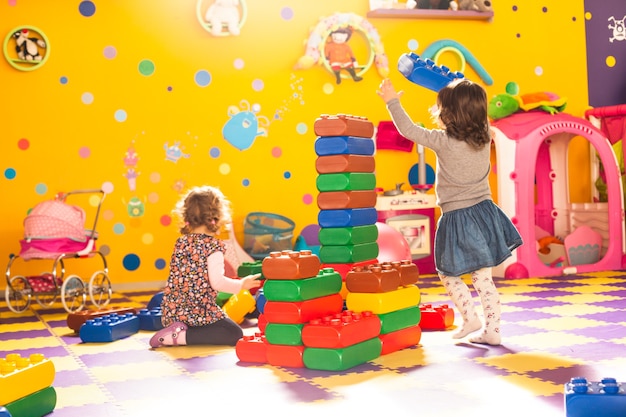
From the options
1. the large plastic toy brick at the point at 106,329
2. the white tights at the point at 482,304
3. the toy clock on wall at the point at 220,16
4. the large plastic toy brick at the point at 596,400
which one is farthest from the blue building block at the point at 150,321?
the toy clock on wall at the point at 220,16

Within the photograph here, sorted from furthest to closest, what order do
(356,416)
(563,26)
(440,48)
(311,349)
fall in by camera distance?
(563,26) → (440,48) → (311,349) → (356,416)

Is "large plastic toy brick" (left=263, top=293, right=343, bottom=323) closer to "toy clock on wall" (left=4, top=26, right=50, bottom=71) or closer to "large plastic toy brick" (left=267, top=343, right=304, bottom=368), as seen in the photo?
"large plastic toy brick" (left=267, top=343, right=304, bottom=368)

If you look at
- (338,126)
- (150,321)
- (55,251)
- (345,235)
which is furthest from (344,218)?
(55,251)

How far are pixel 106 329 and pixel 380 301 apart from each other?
1.44 metres

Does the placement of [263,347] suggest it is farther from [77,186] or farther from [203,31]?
[203,31]

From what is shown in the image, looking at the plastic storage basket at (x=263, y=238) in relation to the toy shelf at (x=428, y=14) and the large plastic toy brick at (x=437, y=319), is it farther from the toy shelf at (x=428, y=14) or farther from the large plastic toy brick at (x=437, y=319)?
the large plastic toy brick at (x=437, y=319)

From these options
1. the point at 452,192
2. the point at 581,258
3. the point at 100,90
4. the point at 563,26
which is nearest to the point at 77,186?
the point at 100,90

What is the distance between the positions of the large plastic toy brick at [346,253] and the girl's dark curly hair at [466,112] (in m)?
0.76

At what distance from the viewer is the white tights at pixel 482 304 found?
3318 millimetres

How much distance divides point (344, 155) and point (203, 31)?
2.89 meters

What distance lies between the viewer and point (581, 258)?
6168 millimetres

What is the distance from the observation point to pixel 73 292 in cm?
493

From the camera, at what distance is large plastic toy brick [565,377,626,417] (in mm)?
2014

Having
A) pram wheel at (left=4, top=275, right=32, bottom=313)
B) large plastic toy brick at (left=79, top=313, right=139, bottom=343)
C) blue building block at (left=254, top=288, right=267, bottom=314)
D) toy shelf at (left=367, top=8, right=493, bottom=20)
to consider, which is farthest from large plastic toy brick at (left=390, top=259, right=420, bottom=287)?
toy shelf at (left=367, top=8, right=493, bottom=20)
